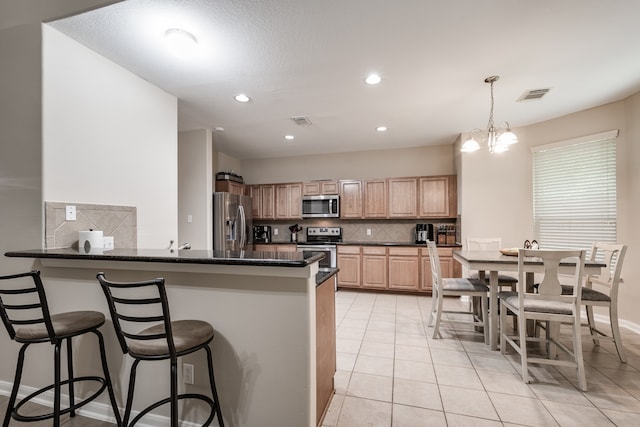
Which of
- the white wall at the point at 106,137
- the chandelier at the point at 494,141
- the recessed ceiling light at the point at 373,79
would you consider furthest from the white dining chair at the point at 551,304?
the white wall at the point at 106,137

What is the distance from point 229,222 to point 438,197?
3.55 metres

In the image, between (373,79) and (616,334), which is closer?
(616,334)

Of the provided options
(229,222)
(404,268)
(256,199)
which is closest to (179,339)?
(229,222)

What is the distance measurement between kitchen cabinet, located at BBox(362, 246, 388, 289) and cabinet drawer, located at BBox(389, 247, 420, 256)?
135 mm

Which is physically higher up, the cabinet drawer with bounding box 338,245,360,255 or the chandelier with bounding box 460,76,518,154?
the chandelier with bounding box 460,76,518,154

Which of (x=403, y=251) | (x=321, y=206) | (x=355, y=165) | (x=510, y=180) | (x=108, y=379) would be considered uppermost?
(x=355, y=165)

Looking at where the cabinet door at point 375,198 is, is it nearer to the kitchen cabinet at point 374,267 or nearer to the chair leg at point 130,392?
the kitchen cabinet at point 374,267

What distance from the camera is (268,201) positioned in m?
5.82

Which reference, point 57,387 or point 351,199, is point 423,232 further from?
point 57,387

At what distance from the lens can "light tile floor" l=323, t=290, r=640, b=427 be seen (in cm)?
181

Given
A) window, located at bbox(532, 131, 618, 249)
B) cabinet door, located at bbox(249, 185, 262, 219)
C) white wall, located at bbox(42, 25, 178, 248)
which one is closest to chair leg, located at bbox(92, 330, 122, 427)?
white wall, located at bbox(42, 25, 178, 248)

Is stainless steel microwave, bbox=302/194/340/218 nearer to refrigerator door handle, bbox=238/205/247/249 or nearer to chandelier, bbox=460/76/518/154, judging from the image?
refrigerator door handle, bbox=238/205/247/249

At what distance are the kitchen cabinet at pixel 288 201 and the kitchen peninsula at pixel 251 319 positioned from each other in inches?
156

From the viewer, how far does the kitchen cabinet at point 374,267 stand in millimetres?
4957
